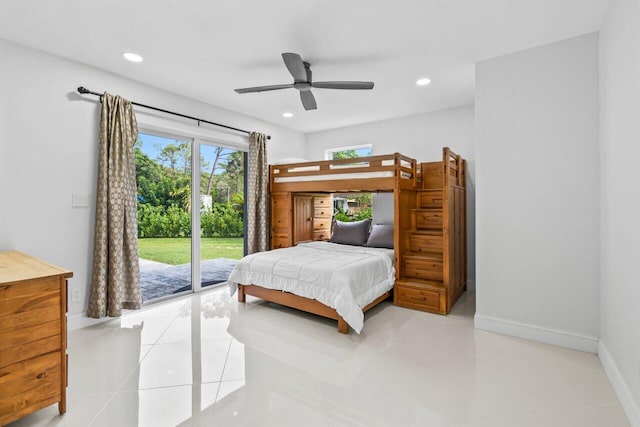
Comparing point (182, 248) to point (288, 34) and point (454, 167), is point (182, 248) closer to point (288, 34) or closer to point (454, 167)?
point (288, 34)

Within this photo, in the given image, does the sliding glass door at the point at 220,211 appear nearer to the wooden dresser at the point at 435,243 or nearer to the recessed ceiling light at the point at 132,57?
the recessed ceiling light at the point at 132,57

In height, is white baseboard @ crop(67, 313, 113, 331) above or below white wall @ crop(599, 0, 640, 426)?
below

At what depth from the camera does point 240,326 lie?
305 cm

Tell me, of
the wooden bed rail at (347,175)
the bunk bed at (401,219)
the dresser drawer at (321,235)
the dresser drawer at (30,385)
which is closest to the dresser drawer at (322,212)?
the dresser drawer at (321,235)

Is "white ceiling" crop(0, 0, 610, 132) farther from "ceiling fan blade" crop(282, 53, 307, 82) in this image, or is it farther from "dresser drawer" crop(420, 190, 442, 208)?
"dresser drawer" crop(420, 190, 442, 208)

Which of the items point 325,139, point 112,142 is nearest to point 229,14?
point 112,142

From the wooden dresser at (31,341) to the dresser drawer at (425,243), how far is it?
3.37 metres

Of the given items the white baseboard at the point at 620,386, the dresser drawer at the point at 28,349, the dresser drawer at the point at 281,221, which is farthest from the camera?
the dresser drawer at the point at 281,221

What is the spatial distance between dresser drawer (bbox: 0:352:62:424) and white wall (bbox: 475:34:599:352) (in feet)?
10.7

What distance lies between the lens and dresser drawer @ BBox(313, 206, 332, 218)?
5.32 metres

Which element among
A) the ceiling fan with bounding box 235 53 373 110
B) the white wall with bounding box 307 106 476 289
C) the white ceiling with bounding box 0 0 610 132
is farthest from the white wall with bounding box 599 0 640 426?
the white wall with bounding box 307 106 476 289

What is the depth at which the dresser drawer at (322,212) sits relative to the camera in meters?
5.32

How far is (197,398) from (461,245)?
3.47 metres

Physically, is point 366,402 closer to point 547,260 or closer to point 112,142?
point 547,260
